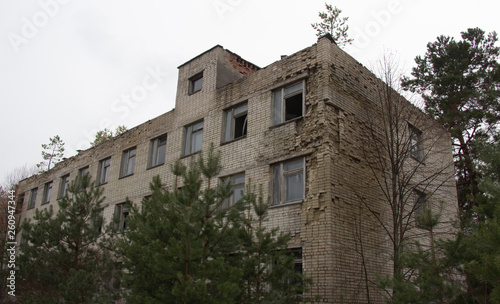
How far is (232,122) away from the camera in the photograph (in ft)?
48.1

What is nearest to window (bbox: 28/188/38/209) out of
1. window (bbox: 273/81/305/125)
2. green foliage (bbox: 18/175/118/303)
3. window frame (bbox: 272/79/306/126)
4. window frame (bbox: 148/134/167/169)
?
window frame (bbox: 148/134/167/169)

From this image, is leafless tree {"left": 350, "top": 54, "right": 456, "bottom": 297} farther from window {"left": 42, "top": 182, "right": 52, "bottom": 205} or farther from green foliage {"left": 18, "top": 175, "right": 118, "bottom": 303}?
window {"left": 42, "top": 182, "right": 52, "bottom": 205}

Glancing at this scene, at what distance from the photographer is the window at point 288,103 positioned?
43.1 feet

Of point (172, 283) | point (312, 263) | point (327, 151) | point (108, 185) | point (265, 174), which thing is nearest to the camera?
point (172, 283)

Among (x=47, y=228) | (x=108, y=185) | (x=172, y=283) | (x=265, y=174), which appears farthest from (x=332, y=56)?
(x=108, y=185)

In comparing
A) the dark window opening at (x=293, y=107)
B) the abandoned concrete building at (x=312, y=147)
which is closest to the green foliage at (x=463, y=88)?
the abandoned concrete building at (x=312, y=147)

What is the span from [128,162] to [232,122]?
681 centimetres

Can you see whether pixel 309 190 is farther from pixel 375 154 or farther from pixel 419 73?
pixel 419 73

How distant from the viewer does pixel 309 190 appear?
11586 mm

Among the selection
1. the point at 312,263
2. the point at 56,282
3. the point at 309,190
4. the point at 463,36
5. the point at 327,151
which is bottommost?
the point at 56,282

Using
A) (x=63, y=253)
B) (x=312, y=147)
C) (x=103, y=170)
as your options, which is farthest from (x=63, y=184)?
(x=312, y=147)

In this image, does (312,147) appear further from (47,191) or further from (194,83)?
(47,191)

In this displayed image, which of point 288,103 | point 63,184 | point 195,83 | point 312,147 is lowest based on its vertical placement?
point 312,147

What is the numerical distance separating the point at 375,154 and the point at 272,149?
125 inches
